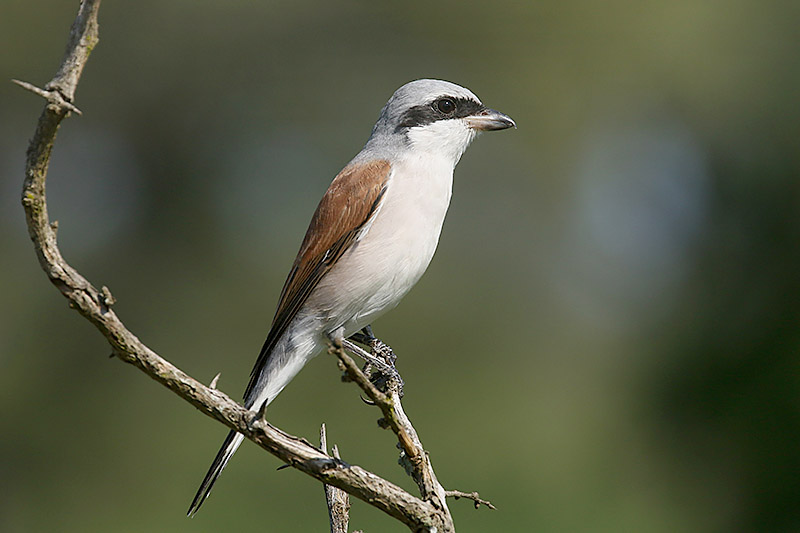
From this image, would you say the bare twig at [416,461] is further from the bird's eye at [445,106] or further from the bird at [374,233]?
the bird's eye at [445,106]

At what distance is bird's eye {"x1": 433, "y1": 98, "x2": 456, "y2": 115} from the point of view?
3.07m

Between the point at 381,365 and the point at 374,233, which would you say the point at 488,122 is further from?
the point at 381,365

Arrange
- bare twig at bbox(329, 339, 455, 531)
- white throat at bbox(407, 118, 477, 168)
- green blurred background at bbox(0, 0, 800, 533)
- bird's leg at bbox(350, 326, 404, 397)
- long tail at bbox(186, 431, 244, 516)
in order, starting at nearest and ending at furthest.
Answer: bare twig at bbox(329, 339, 455, 531) → long tail at bbox(186, 431, 244, 516) → bird's leg at bbox(350, 326, 404, 397) → white throat at bbox(407, 118, 477, 168) → green blurred background at bbox(0, 0, 800, 533)

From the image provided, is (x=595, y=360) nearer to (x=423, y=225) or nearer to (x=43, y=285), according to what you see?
(x=43, y=285)

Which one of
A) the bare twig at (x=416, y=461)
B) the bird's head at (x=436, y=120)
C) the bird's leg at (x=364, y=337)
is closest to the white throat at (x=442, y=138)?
the bird's head at (x=436, y=120)

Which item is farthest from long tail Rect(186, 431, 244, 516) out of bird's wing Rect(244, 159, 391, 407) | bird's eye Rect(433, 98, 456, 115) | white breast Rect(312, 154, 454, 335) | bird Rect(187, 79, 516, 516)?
bird's eye Rect(433, 98, 456, 115)

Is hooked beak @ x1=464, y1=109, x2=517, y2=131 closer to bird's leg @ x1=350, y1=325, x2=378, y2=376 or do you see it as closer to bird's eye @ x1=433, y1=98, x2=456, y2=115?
bird's eye @ x1=433, y1=98, x2=456, y2=115

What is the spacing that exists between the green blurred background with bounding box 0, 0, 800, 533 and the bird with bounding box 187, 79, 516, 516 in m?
3.28

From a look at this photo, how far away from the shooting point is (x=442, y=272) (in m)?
11.6

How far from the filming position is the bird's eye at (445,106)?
3.07 metres

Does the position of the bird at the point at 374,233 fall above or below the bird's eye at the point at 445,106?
below

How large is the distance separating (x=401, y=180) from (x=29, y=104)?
8.84 metres

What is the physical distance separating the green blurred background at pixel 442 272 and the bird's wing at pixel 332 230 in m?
3.31

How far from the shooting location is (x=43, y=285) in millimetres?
9922
